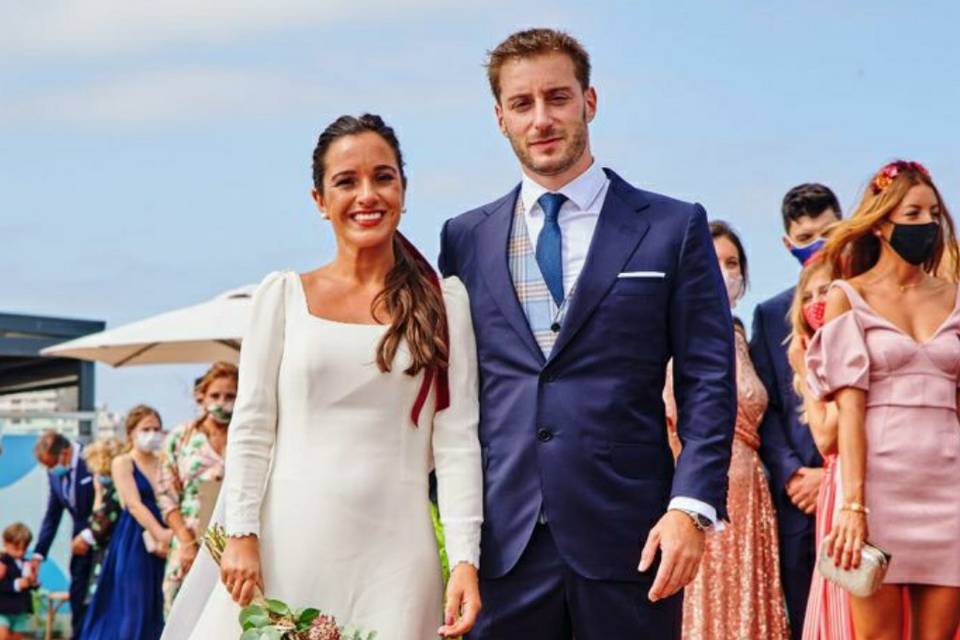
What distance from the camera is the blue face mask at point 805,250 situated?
301 inches

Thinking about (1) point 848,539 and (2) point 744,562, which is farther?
(2) point 744,562

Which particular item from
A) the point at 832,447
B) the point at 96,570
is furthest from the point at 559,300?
the point at 96,570

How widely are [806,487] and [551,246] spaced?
3.39 m

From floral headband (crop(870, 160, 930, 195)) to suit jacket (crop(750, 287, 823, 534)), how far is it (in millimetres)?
1510

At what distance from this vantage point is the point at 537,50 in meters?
4.46

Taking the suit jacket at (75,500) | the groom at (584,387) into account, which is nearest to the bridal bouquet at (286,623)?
the groom at (584,387)

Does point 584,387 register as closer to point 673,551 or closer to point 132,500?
point 673,551

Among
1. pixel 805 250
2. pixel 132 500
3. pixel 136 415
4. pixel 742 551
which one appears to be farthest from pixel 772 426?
pixel 136 415

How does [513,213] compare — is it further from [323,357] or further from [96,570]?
[96,570]

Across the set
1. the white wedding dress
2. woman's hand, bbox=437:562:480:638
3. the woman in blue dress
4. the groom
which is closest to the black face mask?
the groom

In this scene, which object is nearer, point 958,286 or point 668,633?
point 668,633

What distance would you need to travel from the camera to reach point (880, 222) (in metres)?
6.26

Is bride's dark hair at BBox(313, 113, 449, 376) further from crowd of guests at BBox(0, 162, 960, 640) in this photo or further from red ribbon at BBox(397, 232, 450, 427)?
crowd of guests at BBox(0, 162, 960, 640)

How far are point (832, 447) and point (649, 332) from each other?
241 cm
